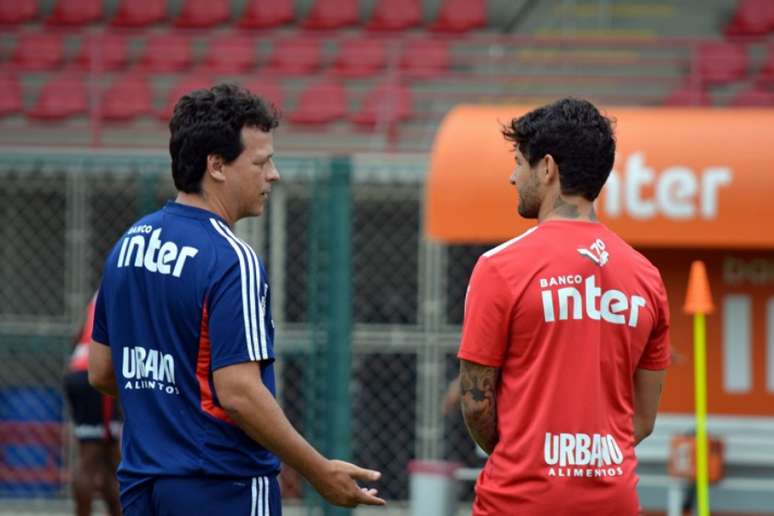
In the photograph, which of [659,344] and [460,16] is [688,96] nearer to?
[460,16]

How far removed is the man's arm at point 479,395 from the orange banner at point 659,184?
4244mm

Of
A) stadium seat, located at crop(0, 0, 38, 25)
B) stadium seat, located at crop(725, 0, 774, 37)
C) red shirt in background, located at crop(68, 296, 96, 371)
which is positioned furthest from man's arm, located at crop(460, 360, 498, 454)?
stadium seat, located at crop(0, 0, 38, 25)

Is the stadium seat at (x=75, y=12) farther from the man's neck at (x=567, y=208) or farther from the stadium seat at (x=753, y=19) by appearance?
the man's neck at (x=567, y=208)

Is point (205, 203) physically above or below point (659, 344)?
above

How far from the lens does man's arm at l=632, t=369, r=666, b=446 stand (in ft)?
12.1

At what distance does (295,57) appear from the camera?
1469cm

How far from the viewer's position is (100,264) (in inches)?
457

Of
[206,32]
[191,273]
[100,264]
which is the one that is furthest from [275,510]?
[206,32]

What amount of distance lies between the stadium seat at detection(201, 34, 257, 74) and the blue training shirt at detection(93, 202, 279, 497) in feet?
35.3

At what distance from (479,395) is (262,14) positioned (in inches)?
517

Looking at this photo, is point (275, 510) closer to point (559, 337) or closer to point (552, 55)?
point (559, 337)

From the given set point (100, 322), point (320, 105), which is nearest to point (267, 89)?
point (320, 105)

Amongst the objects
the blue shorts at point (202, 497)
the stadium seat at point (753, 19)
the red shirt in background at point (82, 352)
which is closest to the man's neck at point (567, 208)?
the blue shorts at point (202, 497)

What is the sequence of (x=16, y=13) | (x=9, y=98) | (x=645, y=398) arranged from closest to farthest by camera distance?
(x=645, y=398)
(x=9, y=98)
(x=16, y=13)
